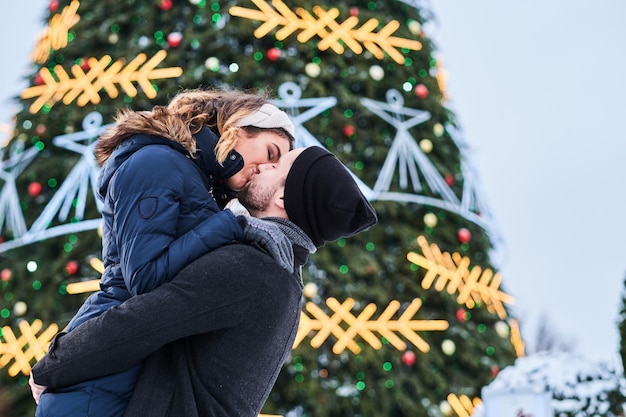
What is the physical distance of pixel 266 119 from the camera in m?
2.11

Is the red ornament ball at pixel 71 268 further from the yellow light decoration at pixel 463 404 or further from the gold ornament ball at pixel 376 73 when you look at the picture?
the yellow light decoration at pixel 463 404

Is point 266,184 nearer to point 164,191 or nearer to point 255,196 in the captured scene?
point 255,196

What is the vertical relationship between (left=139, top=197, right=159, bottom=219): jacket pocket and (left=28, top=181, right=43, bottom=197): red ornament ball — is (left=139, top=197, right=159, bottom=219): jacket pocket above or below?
above

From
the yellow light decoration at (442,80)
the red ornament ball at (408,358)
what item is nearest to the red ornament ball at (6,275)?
the red ornament ball at (408,358)

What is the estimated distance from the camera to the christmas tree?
5.12 m

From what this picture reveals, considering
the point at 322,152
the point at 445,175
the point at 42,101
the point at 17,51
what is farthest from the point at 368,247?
the point at 17,51

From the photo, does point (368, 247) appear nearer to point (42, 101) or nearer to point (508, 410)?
point (508, 410)

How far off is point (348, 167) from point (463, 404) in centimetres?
189

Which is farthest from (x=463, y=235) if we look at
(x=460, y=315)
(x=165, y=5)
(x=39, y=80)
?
(x=39, y=80)

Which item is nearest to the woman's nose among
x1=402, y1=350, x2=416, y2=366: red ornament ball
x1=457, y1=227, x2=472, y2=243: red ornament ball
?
x1=402, y1=350, x2=416, y2=366: red ornament ball

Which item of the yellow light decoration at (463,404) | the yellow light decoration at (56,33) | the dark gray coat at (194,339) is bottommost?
the yellow light decoration at (463,404)

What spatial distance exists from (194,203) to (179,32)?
165 inches

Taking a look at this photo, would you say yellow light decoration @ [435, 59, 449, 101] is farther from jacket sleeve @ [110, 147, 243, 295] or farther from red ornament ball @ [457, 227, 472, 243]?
jacket sleeve @ [110, 147, 243, 295]

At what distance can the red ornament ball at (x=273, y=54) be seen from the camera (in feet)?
18.2
